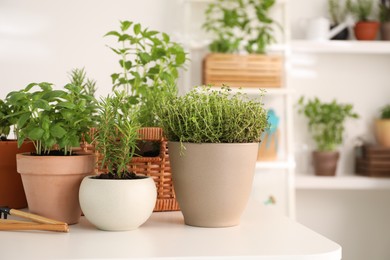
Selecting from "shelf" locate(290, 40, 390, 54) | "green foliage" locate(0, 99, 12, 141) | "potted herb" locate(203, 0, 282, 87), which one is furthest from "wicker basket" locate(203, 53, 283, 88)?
"green foliage" locate(0, 99, 12, 141)

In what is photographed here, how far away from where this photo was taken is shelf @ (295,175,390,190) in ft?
11.0

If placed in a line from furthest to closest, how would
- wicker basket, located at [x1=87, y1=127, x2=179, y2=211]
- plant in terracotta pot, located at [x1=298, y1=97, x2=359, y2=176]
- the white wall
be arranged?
plant in terracotta pot, located at [x1=298, y1=97, x2=359, y2=176] < the white wall < wicker basket, located at [x1=87, y1=127, x2=179, y2=211]

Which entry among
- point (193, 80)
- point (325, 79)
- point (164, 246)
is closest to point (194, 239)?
point (164, 246)

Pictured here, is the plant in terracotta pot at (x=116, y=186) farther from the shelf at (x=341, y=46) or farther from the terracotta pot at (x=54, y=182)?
the shelf at (x=341, y=46)

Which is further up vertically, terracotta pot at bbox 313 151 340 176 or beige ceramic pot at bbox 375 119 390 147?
beige ceramic pot at bbox 375 119 390 147

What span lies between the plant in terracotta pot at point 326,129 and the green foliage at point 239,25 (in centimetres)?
45

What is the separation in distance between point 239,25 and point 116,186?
2.32 m

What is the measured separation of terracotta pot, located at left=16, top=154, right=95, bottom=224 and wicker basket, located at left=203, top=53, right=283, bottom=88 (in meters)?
2.04

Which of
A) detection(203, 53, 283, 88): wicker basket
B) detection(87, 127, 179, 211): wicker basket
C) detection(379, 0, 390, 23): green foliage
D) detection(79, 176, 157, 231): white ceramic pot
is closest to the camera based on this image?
detection(79, 176, 157, 231): white ceramic pot

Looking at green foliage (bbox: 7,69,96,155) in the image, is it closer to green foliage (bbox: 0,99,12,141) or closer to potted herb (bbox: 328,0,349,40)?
green foliage (bbox: 0,99,12,141)

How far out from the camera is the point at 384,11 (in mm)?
3555

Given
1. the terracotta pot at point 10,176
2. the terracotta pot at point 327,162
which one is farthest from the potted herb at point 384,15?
the terracotta pot at point 10,176

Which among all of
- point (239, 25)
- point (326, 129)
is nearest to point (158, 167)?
point (239, 25)

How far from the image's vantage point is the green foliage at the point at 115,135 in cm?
114
